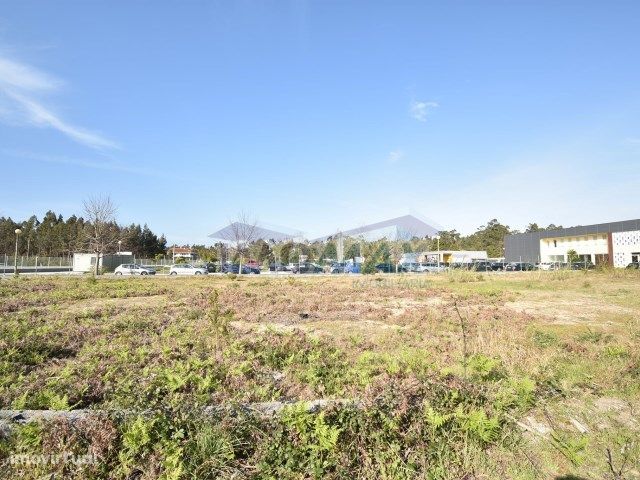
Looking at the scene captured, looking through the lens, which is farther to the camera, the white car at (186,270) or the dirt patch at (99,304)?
the white car at (186,270)

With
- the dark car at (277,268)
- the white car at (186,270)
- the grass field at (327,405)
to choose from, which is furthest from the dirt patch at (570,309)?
the dark car at (277,268)

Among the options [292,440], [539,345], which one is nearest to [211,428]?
[292,440]

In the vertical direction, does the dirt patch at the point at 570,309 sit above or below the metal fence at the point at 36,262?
below

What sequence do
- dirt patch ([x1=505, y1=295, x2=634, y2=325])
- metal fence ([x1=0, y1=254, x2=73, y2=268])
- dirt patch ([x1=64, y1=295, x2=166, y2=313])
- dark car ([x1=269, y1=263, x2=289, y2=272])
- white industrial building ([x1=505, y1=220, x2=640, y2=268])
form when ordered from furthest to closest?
dark car ([x1=269, y1=263, x2=289, y2=272]), metal fence ([x1=0, y1=254, x2=73, y2=268]), white industrial building ([x1=505, y1=220, x2=640, y2=268]), dirt patch ([x1=64, y1=295, x2=166, y2=313]), dirt patch ([x1=505, y1=295, x2=634, y2=325])

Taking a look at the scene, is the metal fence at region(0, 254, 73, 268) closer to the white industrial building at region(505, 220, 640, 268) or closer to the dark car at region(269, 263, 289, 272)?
the dark car at region(269, 263, 289, 272)

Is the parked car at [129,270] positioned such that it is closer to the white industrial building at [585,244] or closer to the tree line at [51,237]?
the tree line at [51,237]

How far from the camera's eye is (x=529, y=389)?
176 inches

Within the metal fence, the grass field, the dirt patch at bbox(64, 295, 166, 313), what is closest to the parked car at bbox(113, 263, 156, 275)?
the metal fence

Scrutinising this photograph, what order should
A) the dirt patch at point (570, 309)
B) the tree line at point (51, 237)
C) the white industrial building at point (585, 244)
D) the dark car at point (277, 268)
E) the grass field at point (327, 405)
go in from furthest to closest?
the tree line at point (51, 237), the dark car at point (277, 268), the white industrial building at point (585, 244), the dirt patch at point (570, 309), the grass field at point (327, 405)

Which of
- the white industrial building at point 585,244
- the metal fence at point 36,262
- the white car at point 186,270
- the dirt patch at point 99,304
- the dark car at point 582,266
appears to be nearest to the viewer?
the dirt patch at point 99,304

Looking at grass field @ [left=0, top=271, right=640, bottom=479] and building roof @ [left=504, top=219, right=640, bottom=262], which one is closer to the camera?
grass field @ [left=0, top=271, right=640, bottom=479]

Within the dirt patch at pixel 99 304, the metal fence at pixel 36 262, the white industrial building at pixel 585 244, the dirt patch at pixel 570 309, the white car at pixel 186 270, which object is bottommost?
the dirt patch at pixel 570 309

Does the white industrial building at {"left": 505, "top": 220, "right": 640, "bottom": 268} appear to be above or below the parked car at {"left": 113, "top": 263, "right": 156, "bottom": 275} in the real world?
above

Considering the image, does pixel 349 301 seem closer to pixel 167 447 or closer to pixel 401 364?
pixel 401 364
